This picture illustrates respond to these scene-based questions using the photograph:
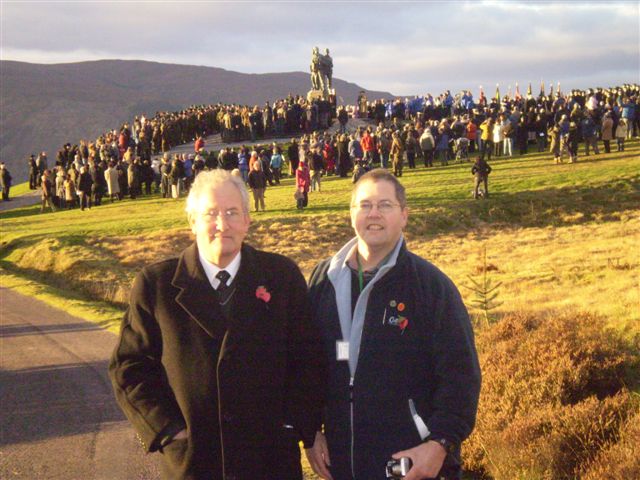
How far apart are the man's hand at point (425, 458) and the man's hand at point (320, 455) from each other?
0.42 m

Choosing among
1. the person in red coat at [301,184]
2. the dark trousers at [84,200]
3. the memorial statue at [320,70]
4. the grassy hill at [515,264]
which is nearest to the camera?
the grassy hill at [515,264]

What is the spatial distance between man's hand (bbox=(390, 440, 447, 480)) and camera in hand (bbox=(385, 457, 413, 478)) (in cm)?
2

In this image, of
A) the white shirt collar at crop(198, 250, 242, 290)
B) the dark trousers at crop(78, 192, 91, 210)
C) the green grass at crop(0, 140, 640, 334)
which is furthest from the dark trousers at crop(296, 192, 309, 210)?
the white shirt collar at crop(198, 250, 242, 290)

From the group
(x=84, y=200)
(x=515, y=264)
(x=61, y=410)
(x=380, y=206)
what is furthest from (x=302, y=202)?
(x=380, y=206)

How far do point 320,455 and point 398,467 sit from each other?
0.43m

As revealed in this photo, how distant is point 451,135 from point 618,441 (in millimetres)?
29538

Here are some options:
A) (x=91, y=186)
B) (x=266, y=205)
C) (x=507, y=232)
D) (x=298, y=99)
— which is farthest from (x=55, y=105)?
(x=507, y=232)

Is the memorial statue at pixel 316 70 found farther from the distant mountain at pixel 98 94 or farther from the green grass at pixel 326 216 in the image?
the distant mountain at pixel 98 94

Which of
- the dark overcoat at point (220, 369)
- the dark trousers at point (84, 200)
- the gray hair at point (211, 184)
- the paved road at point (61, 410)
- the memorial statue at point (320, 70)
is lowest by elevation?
the paved road at point (61, 410)

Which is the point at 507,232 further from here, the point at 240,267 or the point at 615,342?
the point at 240,267

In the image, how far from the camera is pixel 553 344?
24.2 feet

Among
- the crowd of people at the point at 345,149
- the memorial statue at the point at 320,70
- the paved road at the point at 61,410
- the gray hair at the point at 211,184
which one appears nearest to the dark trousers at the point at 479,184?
the crowd of people at the point at 345,149

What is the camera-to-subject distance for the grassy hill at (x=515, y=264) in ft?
19.3

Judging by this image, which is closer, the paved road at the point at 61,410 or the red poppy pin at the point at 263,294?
the red poppy pin at the point at 263,294
